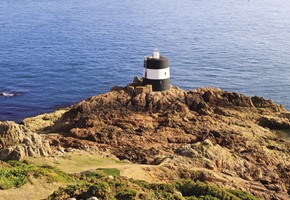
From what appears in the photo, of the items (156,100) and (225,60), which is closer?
(156,100)

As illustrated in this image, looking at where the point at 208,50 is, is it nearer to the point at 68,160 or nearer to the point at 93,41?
the point at 93,41

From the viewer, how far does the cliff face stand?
1257 inches

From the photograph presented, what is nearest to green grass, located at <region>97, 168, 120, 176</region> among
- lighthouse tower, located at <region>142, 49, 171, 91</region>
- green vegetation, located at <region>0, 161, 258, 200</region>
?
green vegetation, located at <region>0, 161, 258, 200</region>

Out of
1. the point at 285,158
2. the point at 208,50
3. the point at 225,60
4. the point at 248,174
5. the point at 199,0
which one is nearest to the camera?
the point at 248,174

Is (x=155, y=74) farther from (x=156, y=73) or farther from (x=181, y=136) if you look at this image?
(x=181, y=136)

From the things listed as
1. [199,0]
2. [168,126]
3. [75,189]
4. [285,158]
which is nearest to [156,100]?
[168,126]

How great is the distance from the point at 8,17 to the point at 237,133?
105159 millimetres

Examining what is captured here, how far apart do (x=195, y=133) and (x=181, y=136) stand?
150 cm

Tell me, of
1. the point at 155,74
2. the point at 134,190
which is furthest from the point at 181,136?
the point at 134,190

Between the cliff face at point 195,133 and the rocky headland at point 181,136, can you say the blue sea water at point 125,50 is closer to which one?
the rocky headland at point 181,136

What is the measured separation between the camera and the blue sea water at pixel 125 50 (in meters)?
70.4

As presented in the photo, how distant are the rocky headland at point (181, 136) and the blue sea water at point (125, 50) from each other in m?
20.6

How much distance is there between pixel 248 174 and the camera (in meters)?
32.3

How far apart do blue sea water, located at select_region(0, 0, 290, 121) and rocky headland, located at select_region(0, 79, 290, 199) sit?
2057 cm
